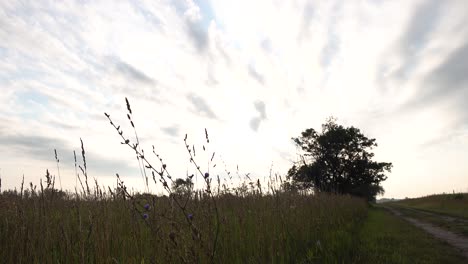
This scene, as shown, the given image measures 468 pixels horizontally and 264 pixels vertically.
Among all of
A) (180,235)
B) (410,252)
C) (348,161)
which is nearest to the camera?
(180,235)

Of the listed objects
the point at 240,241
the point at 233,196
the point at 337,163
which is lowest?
the point at 240,241

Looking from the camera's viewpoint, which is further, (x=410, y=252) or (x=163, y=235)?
(x=410, y=252)

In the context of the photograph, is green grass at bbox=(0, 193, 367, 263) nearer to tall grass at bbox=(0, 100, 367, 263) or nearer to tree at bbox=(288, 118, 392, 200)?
tall grass at bbox=(0, 100, 367, 263)

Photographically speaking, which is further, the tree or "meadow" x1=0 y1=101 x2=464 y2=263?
the tree

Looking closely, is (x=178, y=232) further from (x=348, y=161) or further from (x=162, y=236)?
(x=348, y=161)

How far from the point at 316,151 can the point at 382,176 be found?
9.33 meters

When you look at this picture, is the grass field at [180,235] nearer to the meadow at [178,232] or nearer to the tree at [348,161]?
the meadow at [178,232]

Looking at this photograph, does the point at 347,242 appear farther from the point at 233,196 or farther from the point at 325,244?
the point at 233,196

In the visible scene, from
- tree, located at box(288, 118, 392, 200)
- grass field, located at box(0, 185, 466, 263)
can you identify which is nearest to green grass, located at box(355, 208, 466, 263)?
grass field, located at box(0, 185, 466, 263)

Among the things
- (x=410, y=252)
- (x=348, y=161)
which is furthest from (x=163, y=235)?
(x=348, y=161)

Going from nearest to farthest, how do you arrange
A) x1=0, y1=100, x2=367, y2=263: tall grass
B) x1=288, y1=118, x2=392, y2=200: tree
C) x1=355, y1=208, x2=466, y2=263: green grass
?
x1=0, y1=100, x2=367, y2=263: tall grass → x1=355, y1=208, x2=466, y2=263: green grass → x1=288, y1=118, x2=392, y2=200: tree

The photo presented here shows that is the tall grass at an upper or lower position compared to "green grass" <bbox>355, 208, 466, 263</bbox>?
upper

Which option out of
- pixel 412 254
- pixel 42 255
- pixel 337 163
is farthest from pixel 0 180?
pixel 337 163

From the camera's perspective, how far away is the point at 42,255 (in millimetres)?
3092
